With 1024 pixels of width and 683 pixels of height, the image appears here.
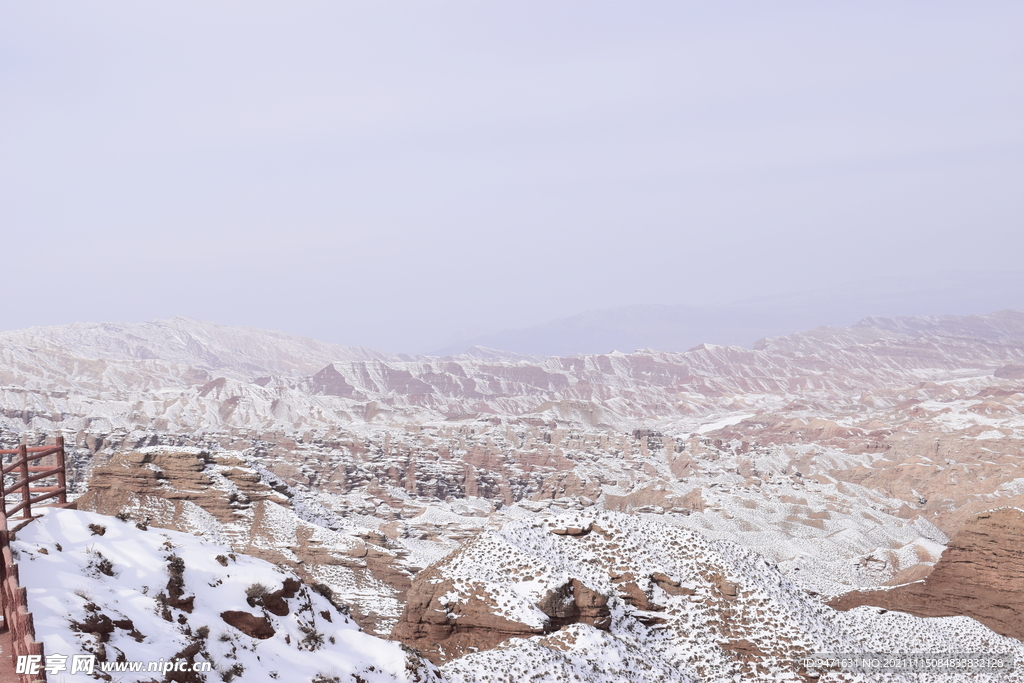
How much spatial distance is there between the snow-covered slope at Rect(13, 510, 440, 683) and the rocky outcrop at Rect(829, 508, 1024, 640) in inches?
1252

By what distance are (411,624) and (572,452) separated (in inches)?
3355

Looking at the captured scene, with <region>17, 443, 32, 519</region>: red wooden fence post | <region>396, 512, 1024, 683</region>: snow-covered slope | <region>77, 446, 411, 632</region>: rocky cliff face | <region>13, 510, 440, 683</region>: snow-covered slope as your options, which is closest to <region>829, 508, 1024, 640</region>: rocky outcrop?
<region>396, 512, 1024, 683</region>: snow-covered slope

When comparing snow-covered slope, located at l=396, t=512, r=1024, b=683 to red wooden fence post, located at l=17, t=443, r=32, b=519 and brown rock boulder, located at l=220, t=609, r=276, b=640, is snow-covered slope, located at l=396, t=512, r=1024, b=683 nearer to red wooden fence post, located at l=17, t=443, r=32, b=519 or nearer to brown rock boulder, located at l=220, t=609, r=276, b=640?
brown rock boulder, located at l=220, t=609, r=276, b=640

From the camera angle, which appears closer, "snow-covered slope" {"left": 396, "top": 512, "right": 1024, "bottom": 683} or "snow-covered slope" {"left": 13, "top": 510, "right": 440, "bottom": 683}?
"snow-covered slope" {"left": 13, "top": 510, "right": 440, "bottom": 683}

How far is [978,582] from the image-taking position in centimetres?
3750

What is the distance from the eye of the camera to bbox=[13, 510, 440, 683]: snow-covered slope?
10633mm

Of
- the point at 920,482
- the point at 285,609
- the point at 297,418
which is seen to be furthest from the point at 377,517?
the point at 297,418

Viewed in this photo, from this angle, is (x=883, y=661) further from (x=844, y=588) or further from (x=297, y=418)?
(x=297, y=418)

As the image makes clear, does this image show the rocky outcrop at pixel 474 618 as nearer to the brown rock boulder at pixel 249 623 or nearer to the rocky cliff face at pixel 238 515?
the brown rock boulder at pixel 249 623

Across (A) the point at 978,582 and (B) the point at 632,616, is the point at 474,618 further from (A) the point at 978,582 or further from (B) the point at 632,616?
(A) the point at 978,582

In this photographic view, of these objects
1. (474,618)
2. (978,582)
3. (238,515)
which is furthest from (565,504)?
(474,618)

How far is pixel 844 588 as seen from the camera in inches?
2035

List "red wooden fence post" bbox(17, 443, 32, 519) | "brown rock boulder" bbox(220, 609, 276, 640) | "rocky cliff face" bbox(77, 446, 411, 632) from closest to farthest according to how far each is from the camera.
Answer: "red wooden fence post" bbox(17, 443, 32, 519) → "brown rock boulder" bbox(220, 609, 276, 640) → "rocky cliff face" bbox(77, 446, 411, 632)

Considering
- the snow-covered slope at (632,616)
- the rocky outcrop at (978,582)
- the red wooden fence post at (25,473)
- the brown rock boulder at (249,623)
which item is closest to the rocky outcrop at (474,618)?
the snow-covered slope at (632,616)
